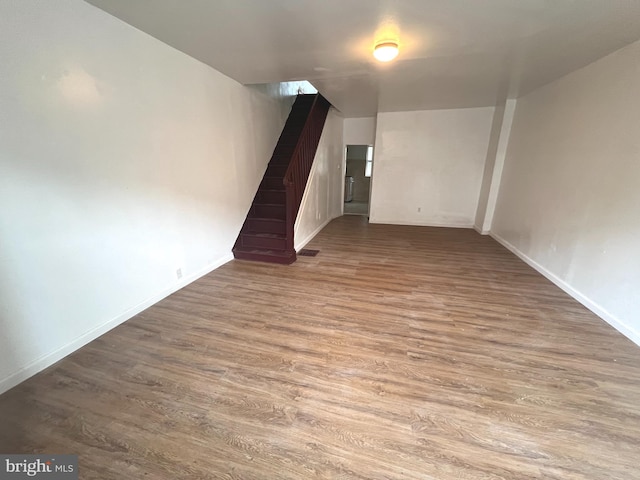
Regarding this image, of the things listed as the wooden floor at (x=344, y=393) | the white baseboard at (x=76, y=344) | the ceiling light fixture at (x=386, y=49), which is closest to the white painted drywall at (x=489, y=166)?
the wooden floor at (x=344, y=393)

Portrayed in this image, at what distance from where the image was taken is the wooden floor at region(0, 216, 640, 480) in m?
1.30

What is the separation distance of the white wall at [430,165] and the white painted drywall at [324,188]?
107 cm

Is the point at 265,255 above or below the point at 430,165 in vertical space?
below

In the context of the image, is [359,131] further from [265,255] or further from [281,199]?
[265,255]

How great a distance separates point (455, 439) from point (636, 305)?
2.25 meters

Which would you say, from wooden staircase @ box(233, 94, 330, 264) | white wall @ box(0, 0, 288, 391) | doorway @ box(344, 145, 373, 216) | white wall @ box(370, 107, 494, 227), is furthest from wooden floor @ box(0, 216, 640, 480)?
doorway @ box(344, 145, 373, 216)

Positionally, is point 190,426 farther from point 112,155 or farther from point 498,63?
point 498,63

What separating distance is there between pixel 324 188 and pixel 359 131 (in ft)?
7.60

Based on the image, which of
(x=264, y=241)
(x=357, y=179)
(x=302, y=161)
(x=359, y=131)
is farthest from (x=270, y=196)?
(x=357, y=179)

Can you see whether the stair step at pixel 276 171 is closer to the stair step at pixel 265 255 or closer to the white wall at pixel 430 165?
the stair step at pixel 265 255

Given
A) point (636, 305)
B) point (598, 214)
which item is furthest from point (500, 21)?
point (636, 305)

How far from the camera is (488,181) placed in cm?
547

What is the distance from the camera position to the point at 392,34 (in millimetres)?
2309

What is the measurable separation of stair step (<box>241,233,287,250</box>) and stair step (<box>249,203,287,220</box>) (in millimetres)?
413
